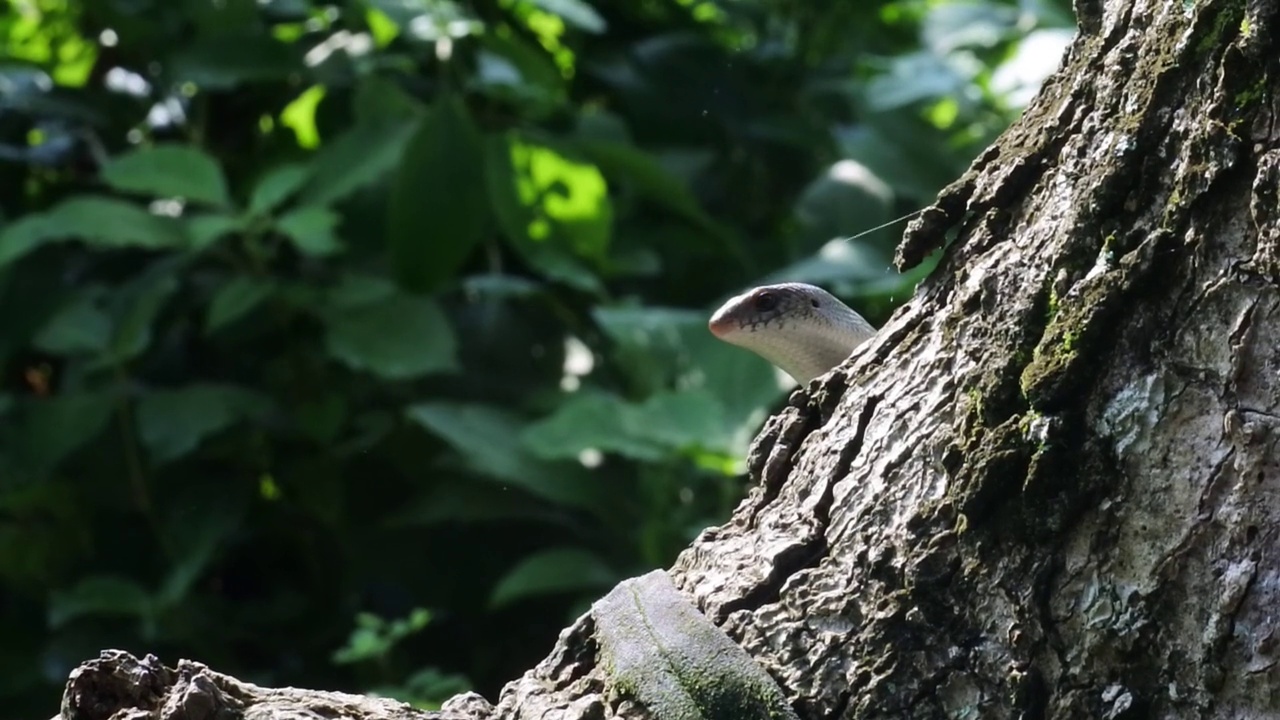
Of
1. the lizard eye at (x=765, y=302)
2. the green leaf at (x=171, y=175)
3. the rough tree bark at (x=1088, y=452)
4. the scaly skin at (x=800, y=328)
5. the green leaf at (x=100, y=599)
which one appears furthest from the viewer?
the green leaf at (x=171, y=175)

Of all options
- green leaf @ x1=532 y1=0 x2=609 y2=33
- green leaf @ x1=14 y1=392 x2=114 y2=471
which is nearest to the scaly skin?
green leaf @ x1=532 y1=0 x2=609 y2=33

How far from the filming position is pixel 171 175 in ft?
11.6

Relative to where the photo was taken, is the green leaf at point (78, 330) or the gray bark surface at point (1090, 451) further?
the green leaf at point (78, 330)

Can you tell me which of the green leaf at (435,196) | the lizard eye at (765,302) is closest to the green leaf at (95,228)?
the green leaf at (435,196)

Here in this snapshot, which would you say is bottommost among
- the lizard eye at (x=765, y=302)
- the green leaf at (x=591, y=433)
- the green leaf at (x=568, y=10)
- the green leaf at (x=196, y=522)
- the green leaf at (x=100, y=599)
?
the lizard eye at (x=765, y=302)

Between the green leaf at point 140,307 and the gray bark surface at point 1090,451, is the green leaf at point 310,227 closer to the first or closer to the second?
the green leaf at point 140,307

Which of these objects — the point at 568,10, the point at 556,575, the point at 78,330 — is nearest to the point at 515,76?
the point at 568,10

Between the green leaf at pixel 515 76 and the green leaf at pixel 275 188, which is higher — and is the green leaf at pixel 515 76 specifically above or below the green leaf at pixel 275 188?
above

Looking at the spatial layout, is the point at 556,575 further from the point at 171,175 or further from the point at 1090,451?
the point at 1090,451

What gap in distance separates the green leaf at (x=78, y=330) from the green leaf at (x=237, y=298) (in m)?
0.27

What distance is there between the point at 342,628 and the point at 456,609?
33 centimetres

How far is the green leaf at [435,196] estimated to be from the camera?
11.9 feet

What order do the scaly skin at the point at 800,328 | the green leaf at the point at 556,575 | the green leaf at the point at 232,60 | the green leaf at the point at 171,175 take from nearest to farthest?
1. the scaly skin at the point at 800,328
2. the green leaf at the point at 556,575
3. the green leaf at the point at 171,175
4. the green leaf at the point at 232,60

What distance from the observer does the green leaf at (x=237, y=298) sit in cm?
348
